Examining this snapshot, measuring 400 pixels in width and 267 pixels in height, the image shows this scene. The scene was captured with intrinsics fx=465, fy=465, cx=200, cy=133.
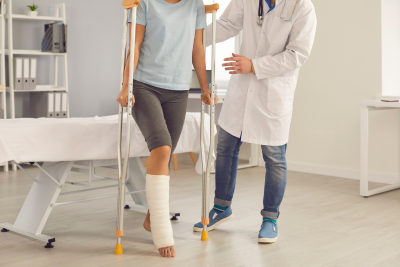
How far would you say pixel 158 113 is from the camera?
6.29 ft

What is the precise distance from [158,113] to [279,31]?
68 centimetres

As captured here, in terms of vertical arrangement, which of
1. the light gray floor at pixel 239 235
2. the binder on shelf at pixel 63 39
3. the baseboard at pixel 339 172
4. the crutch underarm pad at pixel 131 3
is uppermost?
the binder on shelf at pixel 63 39

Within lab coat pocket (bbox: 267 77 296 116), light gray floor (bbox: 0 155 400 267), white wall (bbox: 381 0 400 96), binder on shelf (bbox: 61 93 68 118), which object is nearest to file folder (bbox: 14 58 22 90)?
binder on shelf (bbox: 61 93 68 118)

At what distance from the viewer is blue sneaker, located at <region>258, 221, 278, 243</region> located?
2109mm

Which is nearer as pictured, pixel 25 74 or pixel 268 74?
pixel 268 74

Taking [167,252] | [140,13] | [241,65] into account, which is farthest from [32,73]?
[167,252]

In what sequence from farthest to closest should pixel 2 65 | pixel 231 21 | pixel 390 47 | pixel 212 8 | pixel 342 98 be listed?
1. pixel 2 65
2. pixel 342 98
3. pixel 390 47
4. pixel 231 21
5. pixel 212 8

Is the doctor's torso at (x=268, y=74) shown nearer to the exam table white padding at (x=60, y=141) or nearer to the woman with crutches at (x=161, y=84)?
the woman with crutches at (x=161, y=84)

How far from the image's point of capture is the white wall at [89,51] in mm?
4570

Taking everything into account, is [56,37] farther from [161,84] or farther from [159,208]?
[159,208]

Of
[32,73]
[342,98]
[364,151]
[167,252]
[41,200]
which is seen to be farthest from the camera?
[32,73]

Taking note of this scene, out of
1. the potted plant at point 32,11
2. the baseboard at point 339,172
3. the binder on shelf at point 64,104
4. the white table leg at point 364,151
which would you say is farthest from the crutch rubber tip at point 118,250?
the potted plant at point 32,11

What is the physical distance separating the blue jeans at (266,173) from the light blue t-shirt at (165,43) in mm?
415

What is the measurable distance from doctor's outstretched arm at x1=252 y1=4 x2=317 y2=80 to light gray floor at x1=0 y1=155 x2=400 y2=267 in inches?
30.8
